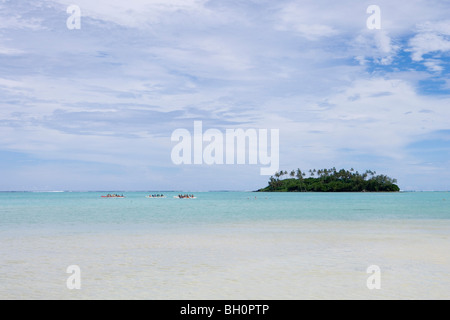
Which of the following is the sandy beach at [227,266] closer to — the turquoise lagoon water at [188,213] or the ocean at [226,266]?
the ocean at [226,266]

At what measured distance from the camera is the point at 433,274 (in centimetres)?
1270

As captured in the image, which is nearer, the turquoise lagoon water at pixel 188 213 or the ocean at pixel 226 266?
the ocean at pixel 226 266

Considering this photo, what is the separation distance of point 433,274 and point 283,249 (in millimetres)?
6505

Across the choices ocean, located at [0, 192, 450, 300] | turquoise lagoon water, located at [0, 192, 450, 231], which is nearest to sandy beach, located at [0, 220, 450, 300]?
ocean, located at [0, 192, 450, 300]

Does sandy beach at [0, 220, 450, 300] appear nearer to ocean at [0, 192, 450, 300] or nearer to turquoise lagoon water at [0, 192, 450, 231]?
ocean at [0, 192, 450, 300]

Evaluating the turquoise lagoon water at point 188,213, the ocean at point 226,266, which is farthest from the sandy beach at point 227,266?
the turquoise lagoon water at point 188,213

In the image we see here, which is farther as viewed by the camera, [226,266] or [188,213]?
[188,213]

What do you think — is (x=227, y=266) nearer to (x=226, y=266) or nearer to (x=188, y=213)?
(x=226, y=266)

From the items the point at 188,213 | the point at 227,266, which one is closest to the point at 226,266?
the point at 227,266

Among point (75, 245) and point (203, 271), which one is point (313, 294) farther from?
point (75, 245)

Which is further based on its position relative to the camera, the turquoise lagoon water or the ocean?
the turquoise lagoon water

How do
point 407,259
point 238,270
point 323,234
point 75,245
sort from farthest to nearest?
1. point 323,234
2. point 75,245
3. point 407,259
4. point 238,270

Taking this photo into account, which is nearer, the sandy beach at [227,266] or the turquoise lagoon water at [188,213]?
the sandy beach at [227,266]
